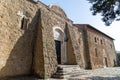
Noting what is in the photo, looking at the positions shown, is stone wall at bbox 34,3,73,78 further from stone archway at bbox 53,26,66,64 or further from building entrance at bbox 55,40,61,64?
building entrance at bbox 55,40,61,64

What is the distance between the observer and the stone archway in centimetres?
1156

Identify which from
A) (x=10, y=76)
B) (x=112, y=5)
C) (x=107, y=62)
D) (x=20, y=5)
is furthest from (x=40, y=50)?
(x=107, y=62)

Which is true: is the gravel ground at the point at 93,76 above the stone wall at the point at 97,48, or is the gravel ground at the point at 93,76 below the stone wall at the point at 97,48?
below

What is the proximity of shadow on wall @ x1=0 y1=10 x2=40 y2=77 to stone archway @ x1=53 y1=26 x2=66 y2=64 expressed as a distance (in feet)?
9.01

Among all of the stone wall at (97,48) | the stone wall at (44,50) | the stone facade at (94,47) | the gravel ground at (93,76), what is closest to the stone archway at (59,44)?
the stone wall at (44,50)

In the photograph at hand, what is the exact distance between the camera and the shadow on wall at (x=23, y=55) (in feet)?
24.3

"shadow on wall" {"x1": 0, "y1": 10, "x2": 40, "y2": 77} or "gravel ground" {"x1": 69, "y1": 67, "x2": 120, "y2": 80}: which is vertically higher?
"shadow on wall" {"x1": 0, "y1": 10, "x2": 40, "y2": 77}

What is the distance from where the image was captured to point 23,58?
27.1 ft

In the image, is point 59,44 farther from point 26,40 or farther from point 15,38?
point 15,38

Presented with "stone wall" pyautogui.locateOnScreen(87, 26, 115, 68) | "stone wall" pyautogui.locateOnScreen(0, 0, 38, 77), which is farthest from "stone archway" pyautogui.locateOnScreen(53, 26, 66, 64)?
"stone wall" pyautogui.locateOnScreen(87, 26, 115, 68)

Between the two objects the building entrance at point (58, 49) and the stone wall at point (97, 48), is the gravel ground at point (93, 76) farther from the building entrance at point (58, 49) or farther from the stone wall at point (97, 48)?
the stone wall at point (97, 48)

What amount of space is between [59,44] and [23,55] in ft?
14.9

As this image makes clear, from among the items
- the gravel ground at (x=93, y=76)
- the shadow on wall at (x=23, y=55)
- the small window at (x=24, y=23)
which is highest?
the small window at (x=24, y=23)

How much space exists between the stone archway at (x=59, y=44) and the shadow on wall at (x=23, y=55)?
274cm
